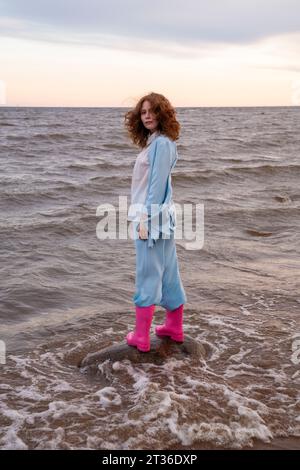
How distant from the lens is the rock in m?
4.73

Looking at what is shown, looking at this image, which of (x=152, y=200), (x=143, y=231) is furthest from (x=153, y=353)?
(x=152, y=200)

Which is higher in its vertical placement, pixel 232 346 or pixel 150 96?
pixel 150 96

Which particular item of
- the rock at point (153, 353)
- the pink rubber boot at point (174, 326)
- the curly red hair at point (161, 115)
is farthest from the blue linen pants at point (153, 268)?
the curly red hair at point (161, 115)

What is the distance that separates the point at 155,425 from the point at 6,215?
8126 mm

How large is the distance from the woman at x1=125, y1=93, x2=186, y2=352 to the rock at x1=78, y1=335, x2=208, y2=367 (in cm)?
15

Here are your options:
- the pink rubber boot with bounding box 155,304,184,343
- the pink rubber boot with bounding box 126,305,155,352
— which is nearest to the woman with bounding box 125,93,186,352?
the pink rubber boot with bounding box 126,305,155,352

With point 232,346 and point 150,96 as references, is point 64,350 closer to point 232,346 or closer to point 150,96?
point 232,346

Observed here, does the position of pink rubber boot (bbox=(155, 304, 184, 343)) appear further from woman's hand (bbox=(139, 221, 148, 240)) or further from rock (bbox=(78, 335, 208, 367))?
woman's hand (bbox=(139, 221, 148, 240))

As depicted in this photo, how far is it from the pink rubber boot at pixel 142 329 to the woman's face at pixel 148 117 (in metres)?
1.41

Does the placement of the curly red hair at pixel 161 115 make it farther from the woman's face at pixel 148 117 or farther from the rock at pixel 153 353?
the rock at pixel 153 353

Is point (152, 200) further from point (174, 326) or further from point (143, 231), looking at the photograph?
point (174, 326)

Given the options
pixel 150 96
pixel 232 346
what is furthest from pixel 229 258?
pixel 150 96

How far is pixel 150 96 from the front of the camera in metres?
4.33

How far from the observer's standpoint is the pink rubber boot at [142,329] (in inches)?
181
